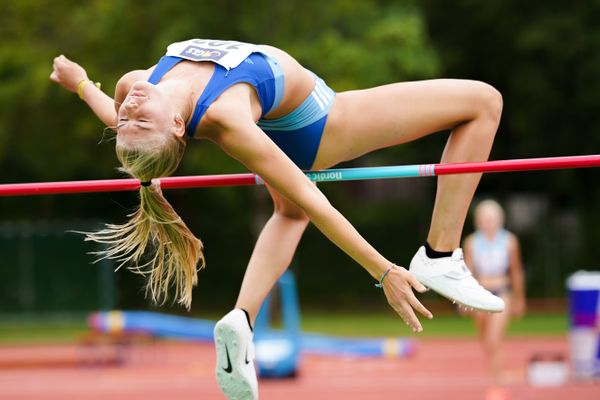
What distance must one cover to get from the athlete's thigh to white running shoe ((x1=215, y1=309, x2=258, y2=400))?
837 mm

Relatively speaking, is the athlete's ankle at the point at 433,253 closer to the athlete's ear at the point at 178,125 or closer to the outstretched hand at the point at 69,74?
the athlete's ear at the point at 178,125

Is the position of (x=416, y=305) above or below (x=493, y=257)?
below

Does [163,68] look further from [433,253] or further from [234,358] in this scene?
[433,253]

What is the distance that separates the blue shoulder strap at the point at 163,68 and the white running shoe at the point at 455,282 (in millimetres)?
1458

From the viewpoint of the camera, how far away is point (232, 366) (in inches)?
189

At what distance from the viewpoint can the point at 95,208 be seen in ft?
74.7

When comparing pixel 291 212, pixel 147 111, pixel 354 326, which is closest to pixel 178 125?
pixel 147 111

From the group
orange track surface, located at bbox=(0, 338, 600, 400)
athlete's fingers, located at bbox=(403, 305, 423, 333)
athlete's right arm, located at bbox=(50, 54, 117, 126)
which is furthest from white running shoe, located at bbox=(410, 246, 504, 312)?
orange track surface, located at bbox=(0, 338, 600, 400)

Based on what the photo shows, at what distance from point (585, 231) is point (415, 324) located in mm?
18064

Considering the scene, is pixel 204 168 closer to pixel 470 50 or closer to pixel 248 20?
pixel 248 20

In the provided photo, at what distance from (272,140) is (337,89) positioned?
1240 cm

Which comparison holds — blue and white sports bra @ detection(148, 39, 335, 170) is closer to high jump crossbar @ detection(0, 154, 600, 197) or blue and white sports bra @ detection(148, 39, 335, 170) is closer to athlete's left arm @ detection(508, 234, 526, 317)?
high jump crossbar @ detection(0, 154, 600, 197)

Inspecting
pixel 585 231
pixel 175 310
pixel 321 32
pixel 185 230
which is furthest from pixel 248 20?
pixel 185 230

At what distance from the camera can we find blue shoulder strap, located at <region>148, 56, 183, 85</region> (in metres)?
4.41
